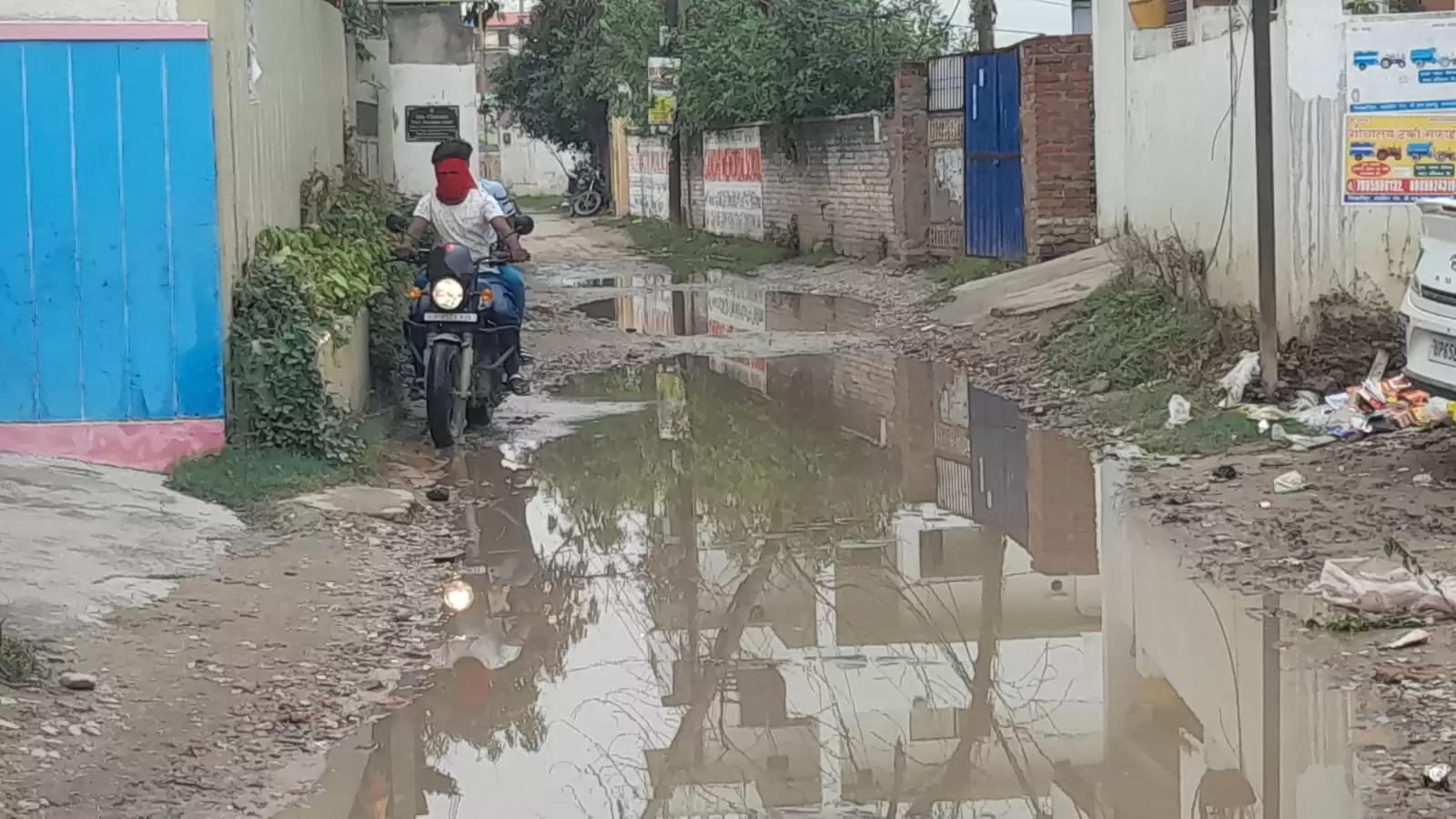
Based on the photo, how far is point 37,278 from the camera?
8.19m

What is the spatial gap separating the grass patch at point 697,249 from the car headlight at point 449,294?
15.4 meters

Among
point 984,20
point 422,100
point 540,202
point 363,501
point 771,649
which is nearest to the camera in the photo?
point 771,649

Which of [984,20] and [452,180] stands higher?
[984,20]

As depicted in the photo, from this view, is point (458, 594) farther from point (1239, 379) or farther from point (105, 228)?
point (1239, 379)

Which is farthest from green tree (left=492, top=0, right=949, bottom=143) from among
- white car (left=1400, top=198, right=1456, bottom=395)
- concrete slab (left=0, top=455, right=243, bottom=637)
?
concrete slab (left=0, top=455, right=243, bottom=637)

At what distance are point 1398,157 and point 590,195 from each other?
38.2m

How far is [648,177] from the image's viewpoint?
40.1 meters

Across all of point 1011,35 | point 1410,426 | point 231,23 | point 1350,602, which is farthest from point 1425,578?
point 1011,35

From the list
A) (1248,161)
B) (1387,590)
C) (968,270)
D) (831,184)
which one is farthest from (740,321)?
(1387,590)

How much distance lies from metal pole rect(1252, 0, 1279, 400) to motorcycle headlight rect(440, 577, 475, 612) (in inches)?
194

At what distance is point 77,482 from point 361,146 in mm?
10127

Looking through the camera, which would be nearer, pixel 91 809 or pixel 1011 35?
pixel 91 809

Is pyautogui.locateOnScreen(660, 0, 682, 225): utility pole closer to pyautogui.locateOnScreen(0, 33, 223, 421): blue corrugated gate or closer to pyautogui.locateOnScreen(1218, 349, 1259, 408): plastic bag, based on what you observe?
pyautogui.locateOnScreen(1218, 349, 1259, 408): plastic bag

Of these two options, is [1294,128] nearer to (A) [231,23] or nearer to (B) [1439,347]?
(B) [1439,347]
